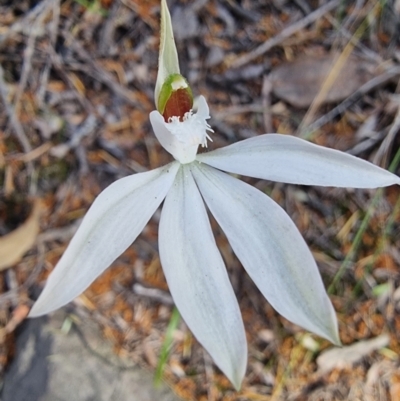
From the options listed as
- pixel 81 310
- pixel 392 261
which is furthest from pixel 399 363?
pixel 81 310

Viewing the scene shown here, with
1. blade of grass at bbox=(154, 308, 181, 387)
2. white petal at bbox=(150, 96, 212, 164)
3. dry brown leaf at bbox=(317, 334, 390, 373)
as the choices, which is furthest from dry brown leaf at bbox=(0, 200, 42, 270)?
dry brown leaf at bbox=(317, 334, 390, 373)

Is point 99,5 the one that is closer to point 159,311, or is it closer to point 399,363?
point 159,311

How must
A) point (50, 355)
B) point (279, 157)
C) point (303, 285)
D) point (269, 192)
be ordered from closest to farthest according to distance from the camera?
point (303, 285), point (279, 157), point (50, 355), point (269, 192)

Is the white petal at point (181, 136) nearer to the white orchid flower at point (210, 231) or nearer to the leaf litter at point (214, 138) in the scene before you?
the white orchid flower at point (210, 231)

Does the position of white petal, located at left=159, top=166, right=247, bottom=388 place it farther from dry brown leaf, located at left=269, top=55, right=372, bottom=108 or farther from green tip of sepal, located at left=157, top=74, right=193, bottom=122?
dry brown leaf, located at left=269, top=55, right=372, bottom=108

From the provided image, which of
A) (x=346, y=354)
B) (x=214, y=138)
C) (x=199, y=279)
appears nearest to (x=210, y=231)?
(x=199, y=279)

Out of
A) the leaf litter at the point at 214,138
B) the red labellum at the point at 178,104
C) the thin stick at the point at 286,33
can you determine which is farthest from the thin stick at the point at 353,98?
the red labellum at the point at 178,104

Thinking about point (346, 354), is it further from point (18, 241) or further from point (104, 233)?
point (18, 241)
